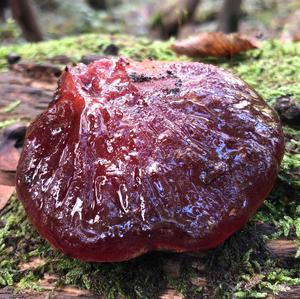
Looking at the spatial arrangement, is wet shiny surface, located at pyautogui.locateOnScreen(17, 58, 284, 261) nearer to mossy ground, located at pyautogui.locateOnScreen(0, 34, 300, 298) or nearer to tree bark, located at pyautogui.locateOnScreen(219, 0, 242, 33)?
mossy ground, located at pyautogui.locateOnScreen(0, 34, 300, 298)

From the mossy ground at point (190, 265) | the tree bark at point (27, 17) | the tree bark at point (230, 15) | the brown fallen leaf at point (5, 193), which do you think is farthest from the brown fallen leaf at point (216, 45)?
the tree bark at point (230, 15)

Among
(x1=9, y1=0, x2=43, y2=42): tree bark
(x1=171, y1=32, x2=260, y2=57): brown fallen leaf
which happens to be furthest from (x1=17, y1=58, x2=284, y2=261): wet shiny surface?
(x1=9, y1=0, x2=43, y2=42): tree bark

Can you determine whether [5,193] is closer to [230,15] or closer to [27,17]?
[27,17]

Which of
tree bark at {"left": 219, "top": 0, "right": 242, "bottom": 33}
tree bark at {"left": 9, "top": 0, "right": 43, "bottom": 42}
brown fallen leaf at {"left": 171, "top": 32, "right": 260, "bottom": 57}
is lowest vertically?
tree bark at {"left": 219, "top": 0, "right": 242, "bottom": 33}

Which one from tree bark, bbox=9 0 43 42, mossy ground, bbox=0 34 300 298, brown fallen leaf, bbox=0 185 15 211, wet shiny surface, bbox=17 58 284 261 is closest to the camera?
wet shiny surface, bbox=17 58 284 261

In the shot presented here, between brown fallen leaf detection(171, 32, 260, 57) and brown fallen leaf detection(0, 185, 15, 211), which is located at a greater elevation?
brown fallen leaf detection(171, 32, 260, 57)

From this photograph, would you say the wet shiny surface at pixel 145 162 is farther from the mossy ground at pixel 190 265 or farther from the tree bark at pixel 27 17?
the tree bark at pixel 27 17

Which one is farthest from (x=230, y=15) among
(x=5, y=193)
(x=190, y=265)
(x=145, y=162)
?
(x=190, y=265)
